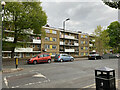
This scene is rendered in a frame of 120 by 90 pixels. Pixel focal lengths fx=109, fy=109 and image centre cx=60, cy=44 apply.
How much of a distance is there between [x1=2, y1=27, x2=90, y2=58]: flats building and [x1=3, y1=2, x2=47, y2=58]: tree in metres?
5.00

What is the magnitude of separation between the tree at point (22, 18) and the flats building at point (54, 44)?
5004 mm

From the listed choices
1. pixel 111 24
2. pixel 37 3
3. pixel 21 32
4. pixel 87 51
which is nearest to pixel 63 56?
pixel 21 32

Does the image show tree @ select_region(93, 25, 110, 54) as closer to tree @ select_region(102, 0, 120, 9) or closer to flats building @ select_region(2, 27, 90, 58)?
flats building @ select_region(2, 27, 90, 58)

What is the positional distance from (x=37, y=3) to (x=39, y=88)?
1890cm

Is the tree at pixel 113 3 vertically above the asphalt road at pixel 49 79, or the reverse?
the tree at pixel 113 3

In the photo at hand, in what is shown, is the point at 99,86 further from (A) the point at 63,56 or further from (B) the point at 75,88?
(A) the point at 63,56

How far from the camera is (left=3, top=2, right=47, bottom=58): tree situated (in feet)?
60.4

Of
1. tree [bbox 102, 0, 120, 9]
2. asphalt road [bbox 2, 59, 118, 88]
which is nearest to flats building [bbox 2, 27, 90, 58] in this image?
asphalt road [bbox 2, 59, 118, 88]

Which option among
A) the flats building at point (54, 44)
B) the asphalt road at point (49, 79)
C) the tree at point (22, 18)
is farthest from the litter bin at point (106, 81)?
the flats building at point (54, 44)

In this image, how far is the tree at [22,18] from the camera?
18.4 metres

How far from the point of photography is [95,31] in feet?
127

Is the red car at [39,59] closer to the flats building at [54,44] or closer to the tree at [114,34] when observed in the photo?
the flats building at [54,44]

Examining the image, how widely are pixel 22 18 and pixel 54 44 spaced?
19583 mm

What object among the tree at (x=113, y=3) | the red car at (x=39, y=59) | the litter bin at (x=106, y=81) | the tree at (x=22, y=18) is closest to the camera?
the litter bin at (x=106, y=81)
